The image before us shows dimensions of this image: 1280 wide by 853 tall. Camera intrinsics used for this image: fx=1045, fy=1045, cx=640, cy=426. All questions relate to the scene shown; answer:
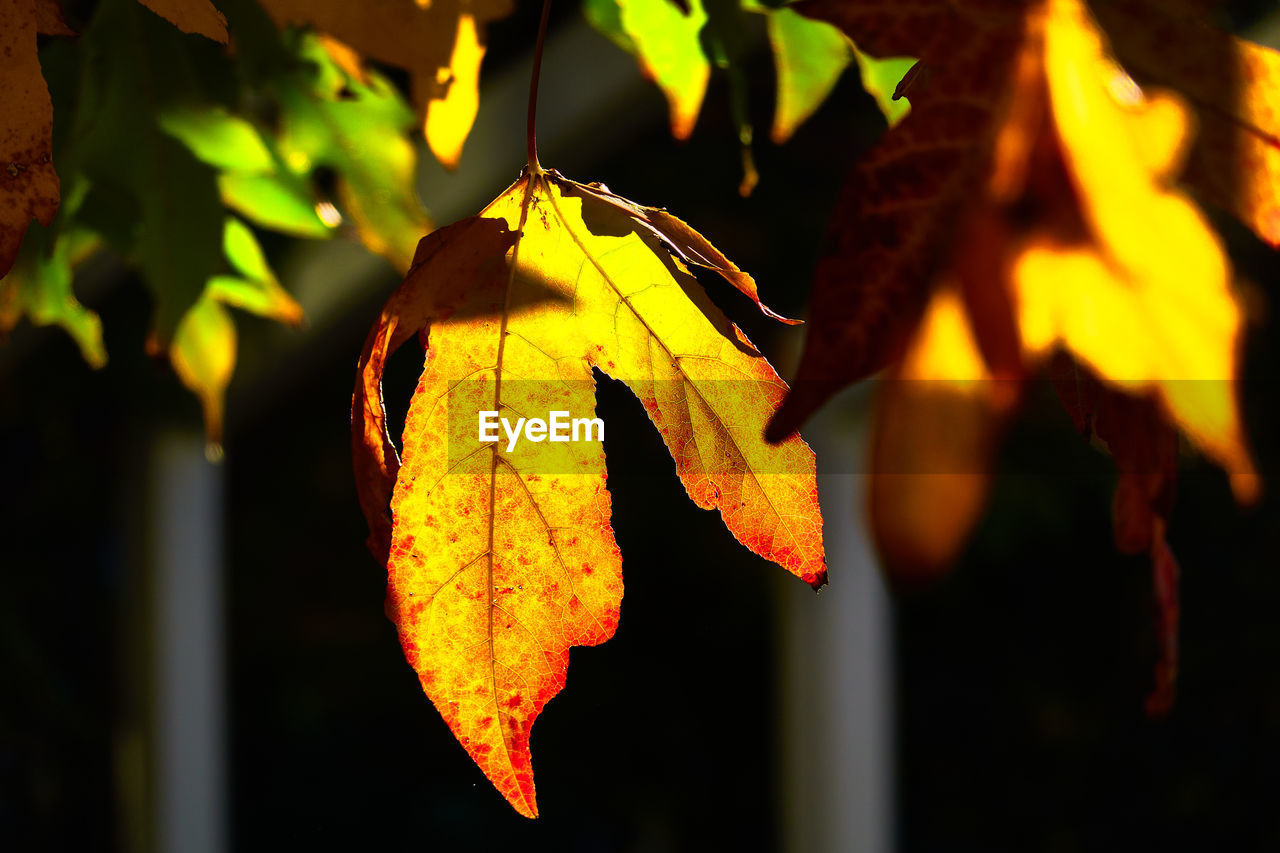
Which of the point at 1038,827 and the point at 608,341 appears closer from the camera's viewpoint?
the point at 608,341

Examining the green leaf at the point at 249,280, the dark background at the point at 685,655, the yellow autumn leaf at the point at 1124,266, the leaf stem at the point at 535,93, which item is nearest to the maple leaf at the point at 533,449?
the leaf stem at the point at 535,93

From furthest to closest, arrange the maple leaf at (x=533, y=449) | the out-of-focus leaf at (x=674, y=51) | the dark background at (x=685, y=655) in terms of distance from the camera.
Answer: the dark background at (x=685, y=655) < the out-of-focus leaf at (x=674, y=51) < the maple leaf at (x=533, y=449)

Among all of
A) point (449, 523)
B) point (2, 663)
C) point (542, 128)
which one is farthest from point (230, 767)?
point (449, 523)

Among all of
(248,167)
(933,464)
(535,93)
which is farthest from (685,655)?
(933,464)

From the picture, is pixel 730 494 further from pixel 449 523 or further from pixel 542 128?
pixel 542 128

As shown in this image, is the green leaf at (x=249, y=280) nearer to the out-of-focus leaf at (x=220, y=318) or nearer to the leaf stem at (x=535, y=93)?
the out-of-focus leaf at (x=220, y=318)

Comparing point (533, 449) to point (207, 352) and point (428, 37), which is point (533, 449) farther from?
point (207, 352)
